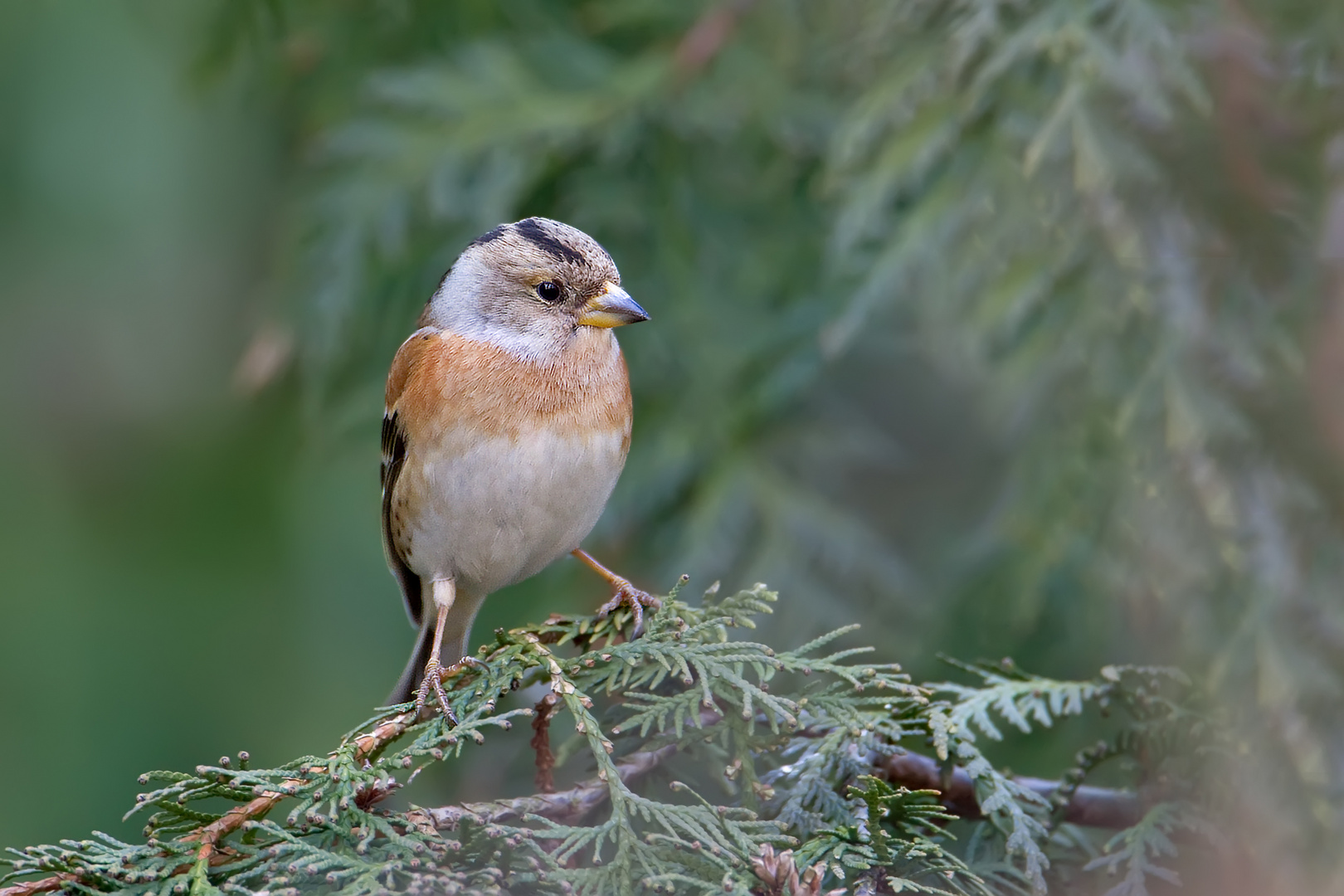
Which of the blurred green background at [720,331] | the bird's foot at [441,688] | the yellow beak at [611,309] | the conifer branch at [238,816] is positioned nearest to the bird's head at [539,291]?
the yellow beak at [611,309]

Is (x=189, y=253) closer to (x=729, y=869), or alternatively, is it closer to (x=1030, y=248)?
(x=1030, y=248)

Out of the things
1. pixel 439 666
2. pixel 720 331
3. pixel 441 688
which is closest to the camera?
pixel 441 688

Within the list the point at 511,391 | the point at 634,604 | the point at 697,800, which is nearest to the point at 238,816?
the point at 697,800

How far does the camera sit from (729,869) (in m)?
1.53

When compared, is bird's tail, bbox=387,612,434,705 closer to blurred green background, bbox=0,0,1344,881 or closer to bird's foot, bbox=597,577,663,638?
blurred green background, bbox=0,0,1344,881

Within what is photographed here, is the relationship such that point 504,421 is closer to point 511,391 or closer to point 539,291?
point 511,391

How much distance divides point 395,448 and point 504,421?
40cm

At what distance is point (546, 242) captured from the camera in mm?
2777

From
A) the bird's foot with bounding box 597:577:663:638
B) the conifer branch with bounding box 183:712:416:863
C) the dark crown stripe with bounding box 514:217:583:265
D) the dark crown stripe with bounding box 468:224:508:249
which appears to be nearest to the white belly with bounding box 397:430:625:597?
the bird's foot with bounding box 597:577:663:638

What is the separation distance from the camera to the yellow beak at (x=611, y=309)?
267 centimetres

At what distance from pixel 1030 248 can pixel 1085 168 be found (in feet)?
1.09

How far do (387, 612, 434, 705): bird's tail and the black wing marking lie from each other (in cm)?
9

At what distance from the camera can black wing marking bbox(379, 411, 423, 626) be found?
281cm

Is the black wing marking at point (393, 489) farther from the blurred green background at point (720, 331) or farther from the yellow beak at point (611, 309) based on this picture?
the yellow beak at point (611, 309)
